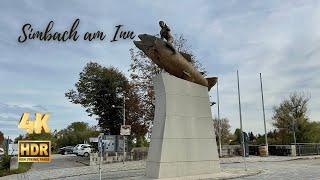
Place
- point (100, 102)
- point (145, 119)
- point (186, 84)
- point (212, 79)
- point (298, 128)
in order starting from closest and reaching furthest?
1. point (186, 84)
2. point (212, 79)
3. point (145, 119)
4. point (100, 102)
5. point (298, 128)

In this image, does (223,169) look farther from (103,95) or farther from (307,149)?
(103,95)

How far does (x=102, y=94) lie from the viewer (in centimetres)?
5031

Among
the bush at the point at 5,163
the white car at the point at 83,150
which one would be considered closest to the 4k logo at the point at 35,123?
the bush at the point at 5,163

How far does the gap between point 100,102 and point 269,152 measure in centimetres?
1926

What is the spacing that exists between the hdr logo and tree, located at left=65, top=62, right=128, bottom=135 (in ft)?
113

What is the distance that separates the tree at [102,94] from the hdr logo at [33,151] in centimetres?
3446

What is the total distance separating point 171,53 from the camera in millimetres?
21859

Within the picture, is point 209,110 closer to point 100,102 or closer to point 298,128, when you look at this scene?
point 100,102

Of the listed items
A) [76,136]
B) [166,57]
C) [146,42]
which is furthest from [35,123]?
[76,136]

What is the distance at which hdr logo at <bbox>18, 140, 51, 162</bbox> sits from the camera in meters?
15.3

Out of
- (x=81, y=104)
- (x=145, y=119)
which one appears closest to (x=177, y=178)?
(x=145, y=119)

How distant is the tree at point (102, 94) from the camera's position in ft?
165

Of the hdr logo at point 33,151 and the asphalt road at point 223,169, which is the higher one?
the hdr logo at point 33,151

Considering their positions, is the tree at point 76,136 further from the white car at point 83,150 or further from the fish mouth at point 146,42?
the fish mouth at point 146,42
